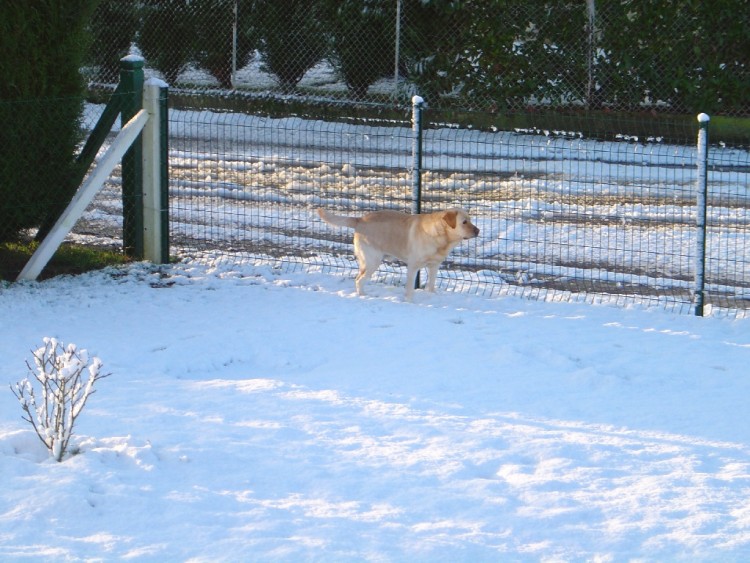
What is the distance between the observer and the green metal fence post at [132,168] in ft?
32.5

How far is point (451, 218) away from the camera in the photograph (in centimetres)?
873

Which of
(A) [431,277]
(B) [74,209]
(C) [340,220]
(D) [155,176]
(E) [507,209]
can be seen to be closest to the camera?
(C) [340,220]

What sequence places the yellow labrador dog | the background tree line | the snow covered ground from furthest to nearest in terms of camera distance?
the background tree line, the yellow labrador dog, the snow covered ground

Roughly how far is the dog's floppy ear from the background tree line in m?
10.0

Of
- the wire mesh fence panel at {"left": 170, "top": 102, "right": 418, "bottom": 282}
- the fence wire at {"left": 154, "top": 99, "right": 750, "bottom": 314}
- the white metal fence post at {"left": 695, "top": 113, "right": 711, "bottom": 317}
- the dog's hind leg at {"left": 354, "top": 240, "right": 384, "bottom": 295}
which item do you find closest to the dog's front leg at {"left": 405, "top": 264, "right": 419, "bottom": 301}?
the dog's hind leg at {"left": 354, "top": 240, "right": 384, "bottom": 295}

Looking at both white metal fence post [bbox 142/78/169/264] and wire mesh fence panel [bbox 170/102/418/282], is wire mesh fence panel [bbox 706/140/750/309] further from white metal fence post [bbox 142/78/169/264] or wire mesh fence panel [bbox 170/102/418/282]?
white metal fence post [bbox 142/78/169/264]

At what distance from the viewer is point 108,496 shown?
5.03m

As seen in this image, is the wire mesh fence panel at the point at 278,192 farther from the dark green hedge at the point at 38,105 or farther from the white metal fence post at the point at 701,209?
the white metal fence post at the point at 701,209

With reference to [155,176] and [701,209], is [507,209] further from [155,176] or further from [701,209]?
[155,176]

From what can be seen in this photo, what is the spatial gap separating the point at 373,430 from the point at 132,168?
16.1ft

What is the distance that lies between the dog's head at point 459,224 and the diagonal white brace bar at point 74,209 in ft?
9.43

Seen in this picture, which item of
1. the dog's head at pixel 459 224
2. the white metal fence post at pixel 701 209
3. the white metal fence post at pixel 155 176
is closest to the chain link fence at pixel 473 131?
the white metal fence post at pixel 701 209

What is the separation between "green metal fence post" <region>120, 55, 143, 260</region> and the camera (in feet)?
32.5

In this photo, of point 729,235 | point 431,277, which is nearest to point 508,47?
point 729,235
